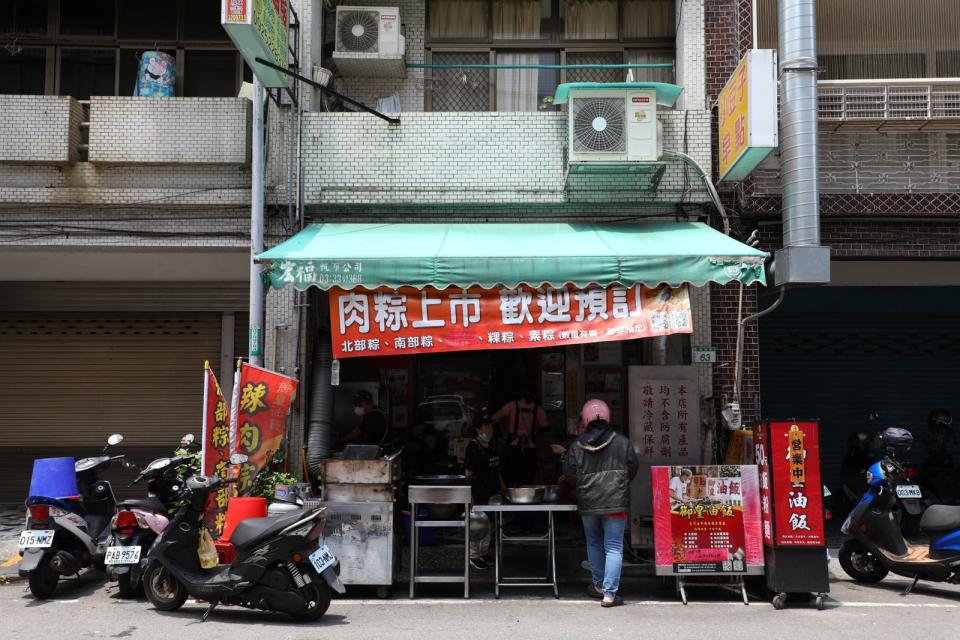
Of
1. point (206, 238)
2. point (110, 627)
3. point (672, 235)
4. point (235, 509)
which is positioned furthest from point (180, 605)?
point (672, 235)

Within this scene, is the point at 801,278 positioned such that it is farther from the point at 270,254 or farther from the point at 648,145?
the point at 270,254

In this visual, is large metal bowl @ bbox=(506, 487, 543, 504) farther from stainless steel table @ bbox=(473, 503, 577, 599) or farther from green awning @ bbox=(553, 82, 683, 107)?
green awning @ bbox=(553, 82, 683, 107)

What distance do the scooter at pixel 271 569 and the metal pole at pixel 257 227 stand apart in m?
2.97

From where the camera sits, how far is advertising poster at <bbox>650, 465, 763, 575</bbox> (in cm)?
757

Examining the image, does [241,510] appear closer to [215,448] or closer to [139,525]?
[215,448]

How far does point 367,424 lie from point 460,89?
16.2 feet

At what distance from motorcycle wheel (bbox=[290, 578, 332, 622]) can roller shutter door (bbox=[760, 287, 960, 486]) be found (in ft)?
27.6

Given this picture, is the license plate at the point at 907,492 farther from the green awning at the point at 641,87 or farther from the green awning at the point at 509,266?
the green awning at the point at 641,87

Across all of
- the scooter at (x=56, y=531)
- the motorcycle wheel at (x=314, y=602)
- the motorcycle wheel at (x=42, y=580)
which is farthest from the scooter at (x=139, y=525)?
the motorcycle wheel at (x=314, y=602)

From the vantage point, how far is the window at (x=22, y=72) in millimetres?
11438

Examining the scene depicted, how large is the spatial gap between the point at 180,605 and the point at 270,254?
3.47 m

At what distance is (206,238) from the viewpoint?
10.2 metres

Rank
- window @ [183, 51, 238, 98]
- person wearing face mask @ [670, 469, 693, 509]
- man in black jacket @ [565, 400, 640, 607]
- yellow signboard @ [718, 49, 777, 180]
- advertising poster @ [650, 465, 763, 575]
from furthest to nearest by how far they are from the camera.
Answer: window @ [183, 51, 238, 98] < yellow signboard @ [718, 49, 777, 180] < person wearing face mask @ [670, 469, 693, 509] < advertising poster @ [650, 465, 763, 575] < man in black jacket @ [565, 400, 640, 607]

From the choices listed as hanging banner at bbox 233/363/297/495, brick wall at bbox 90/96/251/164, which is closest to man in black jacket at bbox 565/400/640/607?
hanging banner at bbox 233/363/297/495
